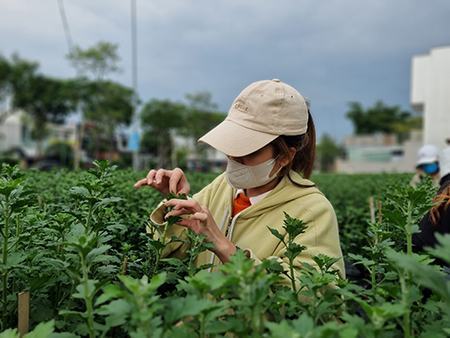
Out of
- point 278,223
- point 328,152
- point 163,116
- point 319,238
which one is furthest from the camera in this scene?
point 328,152

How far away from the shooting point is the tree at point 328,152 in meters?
61.7

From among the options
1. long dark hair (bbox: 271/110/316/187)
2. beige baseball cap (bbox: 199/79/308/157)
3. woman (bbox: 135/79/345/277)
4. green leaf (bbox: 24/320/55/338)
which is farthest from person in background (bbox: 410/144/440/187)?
green leaf (bbox: 24/320/55/338)

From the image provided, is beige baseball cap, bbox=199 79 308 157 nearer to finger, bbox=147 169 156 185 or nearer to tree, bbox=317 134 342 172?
finger, bbox=147 169 156 185

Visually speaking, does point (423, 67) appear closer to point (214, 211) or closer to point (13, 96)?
point (214, 211)

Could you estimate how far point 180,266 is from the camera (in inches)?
56.4

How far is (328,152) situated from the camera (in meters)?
61.7

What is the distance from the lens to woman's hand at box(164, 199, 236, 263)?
4.71ft

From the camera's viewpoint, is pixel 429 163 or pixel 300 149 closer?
pixel 300 149

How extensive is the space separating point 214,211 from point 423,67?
71.7 ft

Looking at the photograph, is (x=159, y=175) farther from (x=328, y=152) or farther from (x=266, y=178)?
(x=328, y=152)

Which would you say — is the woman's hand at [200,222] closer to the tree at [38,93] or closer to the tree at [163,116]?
the tree at [38,93]

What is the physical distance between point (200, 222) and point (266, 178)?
1.64 feet

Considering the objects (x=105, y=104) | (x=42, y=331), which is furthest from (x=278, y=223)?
(x=105, y=104)

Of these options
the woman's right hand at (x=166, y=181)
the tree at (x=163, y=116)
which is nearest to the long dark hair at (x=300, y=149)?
the woman's right hand at (x=166, y=181)
